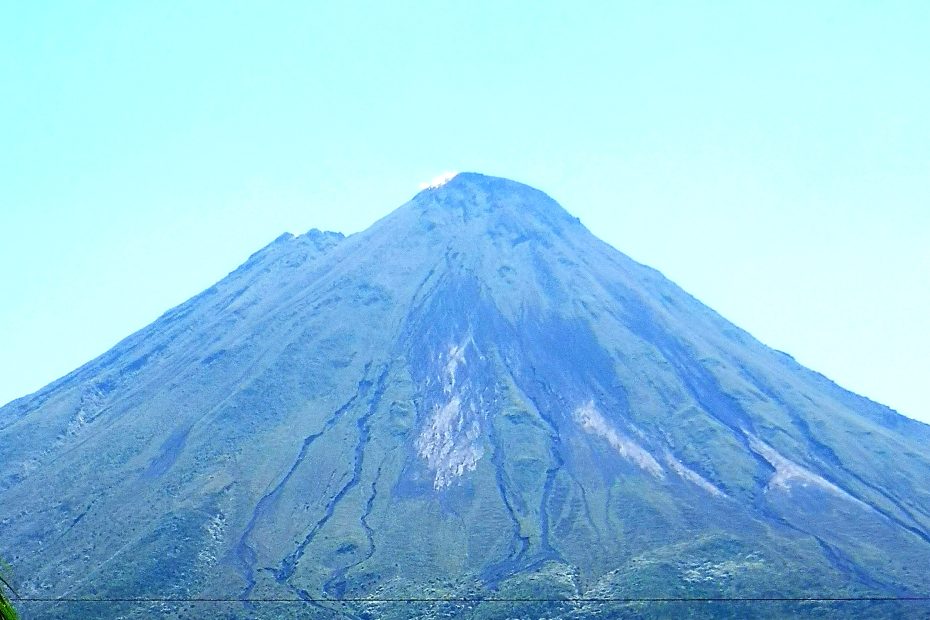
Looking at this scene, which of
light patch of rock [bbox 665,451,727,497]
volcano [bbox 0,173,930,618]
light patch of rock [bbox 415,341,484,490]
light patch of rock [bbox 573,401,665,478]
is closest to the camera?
volcano [bbox 0,173,930,618]

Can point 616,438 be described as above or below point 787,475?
above

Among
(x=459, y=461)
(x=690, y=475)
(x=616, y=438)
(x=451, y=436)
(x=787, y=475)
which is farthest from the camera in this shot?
(x=451, y=436)

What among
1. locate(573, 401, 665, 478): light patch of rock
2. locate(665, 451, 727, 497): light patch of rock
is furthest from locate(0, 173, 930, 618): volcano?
locate(665, 451, 727, 497): light patch of rock

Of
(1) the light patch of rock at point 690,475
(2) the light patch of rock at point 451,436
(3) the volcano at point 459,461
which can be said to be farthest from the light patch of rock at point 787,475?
(2) the light patch of rock at point 451,436

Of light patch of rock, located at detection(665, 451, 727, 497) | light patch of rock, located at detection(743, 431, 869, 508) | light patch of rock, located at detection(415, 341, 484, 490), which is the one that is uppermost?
light patch of rock, located at detection(415, 341, 484, 490)

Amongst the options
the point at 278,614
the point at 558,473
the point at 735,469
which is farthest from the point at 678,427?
the point at 278,614

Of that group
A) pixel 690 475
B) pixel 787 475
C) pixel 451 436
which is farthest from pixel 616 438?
pixel 451 436

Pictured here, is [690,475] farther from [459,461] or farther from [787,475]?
[459,461]

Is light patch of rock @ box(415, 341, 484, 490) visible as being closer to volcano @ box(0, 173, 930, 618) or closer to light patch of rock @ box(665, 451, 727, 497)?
volcano @ box(0, 173, 930, 618)
